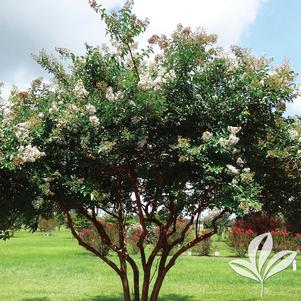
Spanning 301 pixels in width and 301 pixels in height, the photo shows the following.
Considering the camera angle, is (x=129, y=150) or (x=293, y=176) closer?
(x=129, y=150)

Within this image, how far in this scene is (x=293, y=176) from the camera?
8.77 meters

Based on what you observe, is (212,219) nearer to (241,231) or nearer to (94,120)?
(94,120)

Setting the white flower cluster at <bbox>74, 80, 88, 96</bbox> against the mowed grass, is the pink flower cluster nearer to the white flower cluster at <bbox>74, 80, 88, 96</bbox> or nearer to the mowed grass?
the mowed grass

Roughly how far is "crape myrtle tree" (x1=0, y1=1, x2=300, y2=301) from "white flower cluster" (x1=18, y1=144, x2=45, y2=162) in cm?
2

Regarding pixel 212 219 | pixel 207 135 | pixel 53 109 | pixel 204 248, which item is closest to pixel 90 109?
pixel 53 109

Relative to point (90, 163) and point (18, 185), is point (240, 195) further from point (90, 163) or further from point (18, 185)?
point (18, 185)

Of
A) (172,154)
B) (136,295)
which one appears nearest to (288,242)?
(136,295)

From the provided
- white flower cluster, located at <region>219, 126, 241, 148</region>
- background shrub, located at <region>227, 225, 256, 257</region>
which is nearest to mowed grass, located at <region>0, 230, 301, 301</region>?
background shrub, located at <region>227, 225, 256, 257</region>

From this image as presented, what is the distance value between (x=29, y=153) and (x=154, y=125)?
2.24m

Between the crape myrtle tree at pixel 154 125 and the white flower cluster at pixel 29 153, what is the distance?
17mm

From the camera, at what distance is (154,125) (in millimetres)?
8211

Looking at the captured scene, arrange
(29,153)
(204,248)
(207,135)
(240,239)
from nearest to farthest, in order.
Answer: (29,153)
(207,135)
(240,239)
(204,248)

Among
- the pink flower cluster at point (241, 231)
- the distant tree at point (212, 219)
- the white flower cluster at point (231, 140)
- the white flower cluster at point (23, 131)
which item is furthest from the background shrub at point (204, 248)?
the white flower cluster at point (23, 131)

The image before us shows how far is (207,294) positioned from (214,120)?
868 centimetres
